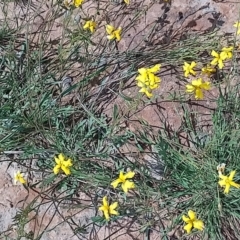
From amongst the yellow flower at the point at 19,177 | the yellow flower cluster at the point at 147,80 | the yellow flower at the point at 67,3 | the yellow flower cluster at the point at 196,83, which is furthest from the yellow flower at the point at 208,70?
→ the yellow flower at the point at 19,177

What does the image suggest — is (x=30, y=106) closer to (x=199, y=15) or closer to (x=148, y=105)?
(x=148, y=105)

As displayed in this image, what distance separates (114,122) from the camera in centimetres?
252

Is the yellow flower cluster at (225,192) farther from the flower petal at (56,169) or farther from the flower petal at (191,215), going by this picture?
the flower petal at (56,169)

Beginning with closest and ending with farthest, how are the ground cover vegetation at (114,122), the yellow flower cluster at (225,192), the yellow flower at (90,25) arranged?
the yellow flower cluster at (225,192) < the ground cover vegetation at (114,122) < the yellow flower at (90,25)

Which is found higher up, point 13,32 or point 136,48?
point 13,32

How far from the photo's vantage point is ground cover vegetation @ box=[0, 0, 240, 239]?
2.39 m

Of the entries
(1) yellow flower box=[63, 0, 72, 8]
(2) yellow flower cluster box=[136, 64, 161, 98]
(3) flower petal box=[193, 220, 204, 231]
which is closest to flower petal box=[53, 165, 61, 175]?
(2) yellow flower cluster box=[136, 64, 161, 98]

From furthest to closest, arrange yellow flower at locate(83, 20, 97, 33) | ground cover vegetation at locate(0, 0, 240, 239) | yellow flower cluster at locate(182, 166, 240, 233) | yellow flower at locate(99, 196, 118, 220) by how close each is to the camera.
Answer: yellow flower at locate(83, 20, 97, 33)
ground cover vegetation at locate(0, 0, 240, 239)
yellow flower at locate(99, 196, 118, 220)
yellow flower cluster at locate(182, 166, 240, 233)

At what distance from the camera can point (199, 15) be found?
274cm

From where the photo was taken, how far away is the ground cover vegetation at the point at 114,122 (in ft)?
7.86

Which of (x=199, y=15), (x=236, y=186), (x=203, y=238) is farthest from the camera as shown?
(x=199, y=15)

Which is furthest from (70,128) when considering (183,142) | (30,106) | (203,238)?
(203,238)

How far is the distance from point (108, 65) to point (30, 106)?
449 millimetres

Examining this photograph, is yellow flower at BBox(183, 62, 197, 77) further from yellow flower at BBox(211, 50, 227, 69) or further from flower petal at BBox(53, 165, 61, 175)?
flower petal at BBox(53, 165, 61, 175)
